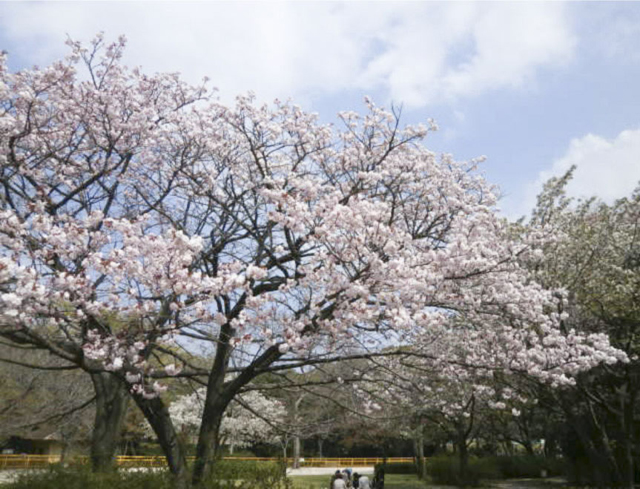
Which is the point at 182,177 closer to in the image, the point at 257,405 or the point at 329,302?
the point at 329,302

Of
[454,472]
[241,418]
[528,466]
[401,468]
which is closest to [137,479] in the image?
[454,472]

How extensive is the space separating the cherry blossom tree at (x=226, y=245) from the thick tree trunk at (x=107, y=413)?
0.51 ft

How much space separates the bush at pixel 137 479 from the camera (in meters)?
7.87

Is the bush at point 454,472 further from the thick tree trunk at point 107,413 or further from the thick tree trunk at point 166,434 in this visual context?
the thick tree trunk at point 166,434

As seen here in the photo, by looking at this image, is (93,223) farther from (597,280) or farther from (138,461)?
(597,280)

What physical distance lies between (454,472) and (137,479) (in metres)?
18.4

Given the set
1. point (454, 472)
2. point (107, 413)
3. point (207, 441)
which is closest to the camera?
point (207, 441)

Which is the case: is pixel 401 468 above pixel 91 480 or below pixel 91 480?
below

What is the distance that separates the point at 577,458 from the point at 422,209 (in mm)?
17970

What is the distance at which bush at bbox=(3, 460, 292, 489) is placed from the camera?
25.8ft

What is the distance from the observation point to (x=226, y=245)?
10.6 metres

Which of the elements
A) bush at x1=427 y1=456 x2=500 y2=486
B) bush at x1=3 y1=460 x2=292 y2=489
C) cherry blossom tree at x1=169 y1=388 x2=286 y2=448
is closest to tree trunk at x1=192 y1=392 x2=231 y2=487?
bush at x1=3 y1=460 x2=292 y2=489

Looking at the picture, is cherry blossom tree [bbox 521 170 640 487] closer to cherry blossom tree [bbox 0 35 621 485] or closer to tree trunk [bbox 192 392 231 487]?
cherry blossom tree [bbox 0 35 621 485]

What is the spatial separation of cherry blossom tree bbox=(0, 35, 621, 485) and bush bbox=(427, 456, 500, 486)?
13585 millimetres
